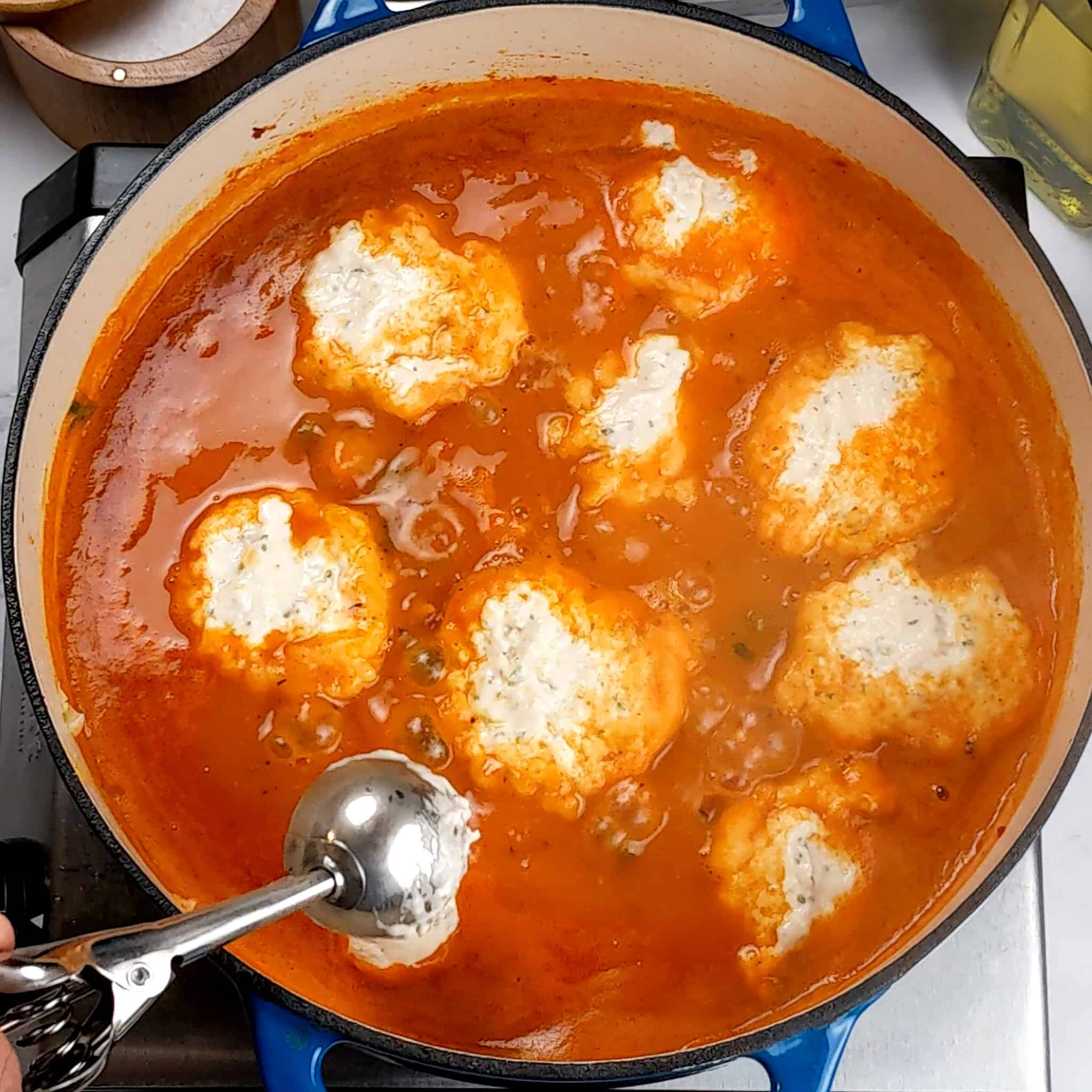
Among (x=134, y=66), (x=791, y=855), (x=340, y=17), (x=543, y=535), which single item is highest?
(x=340, y=17)

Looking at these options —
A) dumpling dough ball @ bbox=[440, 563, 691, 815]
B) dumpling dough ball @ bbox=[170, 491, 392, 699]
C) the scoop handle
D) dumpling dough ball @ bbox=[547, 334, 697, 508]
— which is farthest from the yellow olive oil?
the scoop handle

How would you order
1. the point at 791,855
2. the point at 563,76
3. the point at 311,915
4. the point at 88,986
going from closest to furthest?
the point at 88,986, the point at 311,915, the point at 791,855, the point at 563,76

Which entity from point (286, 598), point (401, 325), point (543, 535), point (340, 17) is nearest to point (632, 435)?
point (543, 535)

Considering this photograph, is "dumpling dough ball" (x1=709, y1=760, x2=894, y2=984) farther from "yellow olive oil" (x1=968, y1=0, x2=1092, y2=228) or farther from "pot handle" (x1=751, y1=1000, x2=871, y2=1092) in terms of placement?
"yellow olive oil" (x1=968, y1=0, x2=1092, y2=228)

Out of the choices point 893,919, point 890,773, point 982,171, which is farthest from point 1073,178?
point 893,919

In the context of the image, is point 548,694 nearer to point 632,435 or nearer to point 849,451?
point 632,435

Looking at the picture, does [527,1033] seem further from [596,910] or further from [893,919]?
[893,919]
